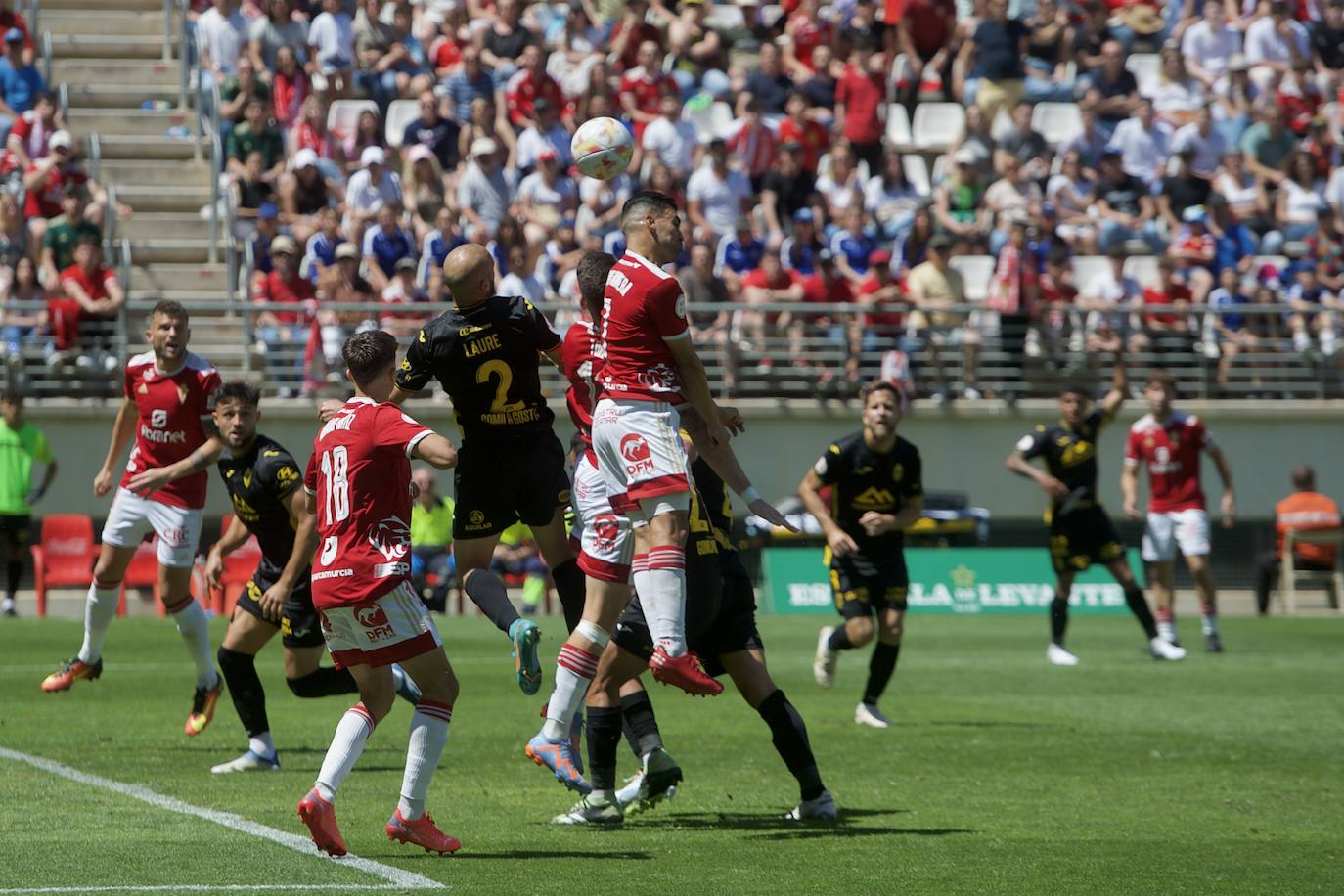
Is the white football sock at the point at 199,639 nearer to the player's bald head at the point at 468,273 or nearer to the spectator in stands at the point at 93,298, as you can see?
the player's bald head at the point at 468,273

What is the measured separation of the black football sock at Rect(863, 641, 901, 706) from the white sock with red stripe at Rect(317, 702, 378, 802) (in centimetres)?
612

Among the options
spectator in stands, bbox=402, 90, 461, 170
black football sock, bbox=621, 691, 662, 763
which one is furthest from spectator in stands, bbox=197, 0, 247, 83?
black football sock, bbox=621, 691, 662, 763

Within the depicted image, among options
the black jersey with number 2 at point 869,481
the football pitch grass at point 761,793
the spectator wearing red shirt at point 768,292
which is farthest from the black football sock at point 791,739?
the spectator wearing red shirt at point 768,292

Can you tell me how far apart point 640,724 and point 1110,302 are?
730 inches

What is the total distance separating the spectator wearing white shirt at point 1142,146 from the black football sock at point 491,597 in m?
21.5

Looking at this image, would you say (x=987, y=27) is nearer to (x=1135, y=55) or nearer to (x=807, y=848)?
(x=1135, y=55)

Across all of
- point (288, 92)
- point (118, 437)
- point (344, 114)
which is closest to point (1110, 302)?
point (344, 114)

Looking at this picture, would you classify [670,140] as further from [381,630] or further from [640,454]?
[381,630]

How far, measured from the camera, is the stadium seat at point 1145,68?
1205 inches

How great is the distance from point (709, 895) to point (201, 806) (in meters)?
3.13

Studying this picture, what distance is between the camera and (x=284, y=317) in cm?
2444

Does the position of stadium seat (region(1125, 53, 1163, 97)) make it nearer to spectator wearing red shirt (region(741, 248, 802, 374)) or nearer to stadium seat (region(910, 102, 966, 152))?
stadium seat (region(910, 102, 966, 152))

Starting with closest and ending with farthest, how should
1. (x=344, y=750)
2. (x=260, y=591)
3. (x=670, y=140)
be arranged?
(x=344, y=750) < (x=260, y=591) < (x=670, y=140)

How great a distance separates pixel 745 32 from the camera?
1185 inches
